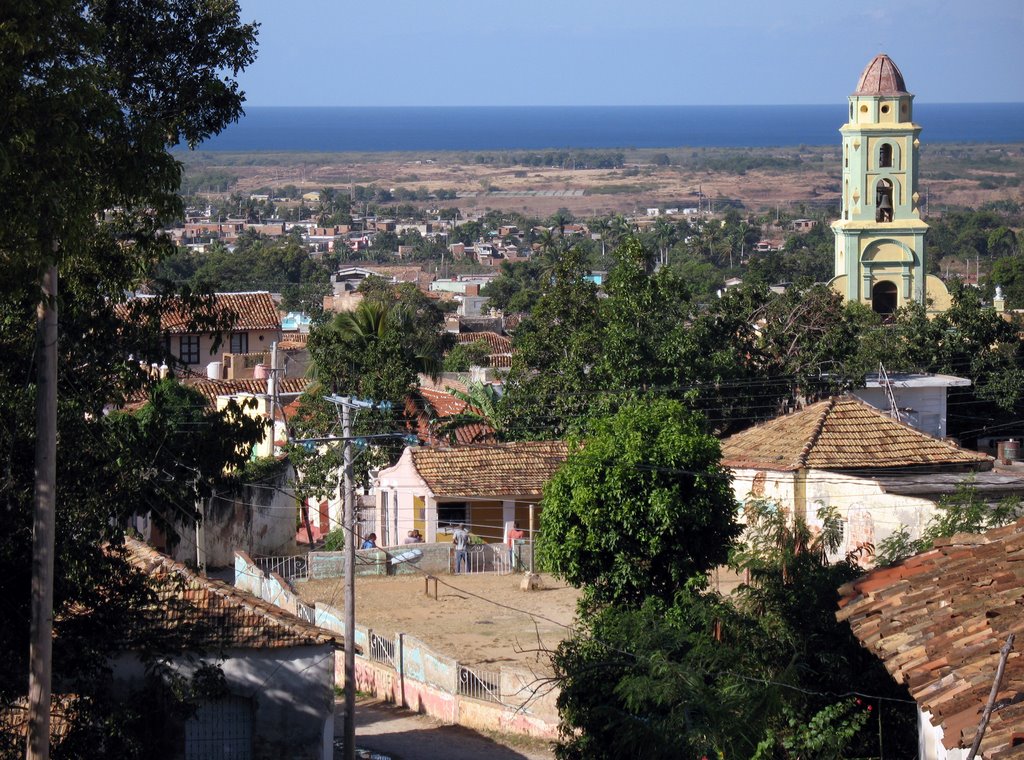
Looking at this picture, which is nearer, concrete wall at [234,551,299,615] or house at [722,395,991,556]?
house at [722,395,991,556]

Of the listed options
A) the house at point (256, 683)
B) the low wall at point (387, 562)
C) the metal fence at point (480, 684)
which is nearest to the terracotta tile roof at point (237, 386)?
the low wall at point (387, 562)

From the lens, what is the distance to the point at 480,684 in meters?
19.4

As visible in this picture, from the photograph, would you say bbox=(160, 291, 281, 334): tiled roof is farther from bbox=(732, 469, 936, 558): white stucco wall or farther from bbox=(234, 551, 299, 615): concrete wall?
bbox=(732, 469, 936, 558): white stucco wall

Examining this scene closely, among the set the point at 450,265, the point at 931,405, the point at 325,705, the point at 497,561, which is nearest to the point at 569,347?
the point at 497,561

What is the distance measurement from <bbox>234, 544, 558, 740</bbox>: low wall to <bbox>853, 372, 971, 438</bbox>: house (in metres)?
14.3

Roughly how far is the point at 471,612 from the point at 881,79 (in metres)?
24.4

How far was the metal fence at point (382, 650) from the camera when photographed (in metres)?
21.0

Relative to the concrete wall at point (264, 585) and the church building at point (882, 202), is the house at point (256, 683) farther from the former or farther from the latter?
the church building at point (882, 202)

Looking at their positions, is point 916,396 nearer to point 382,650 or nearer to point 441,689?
point 382,650

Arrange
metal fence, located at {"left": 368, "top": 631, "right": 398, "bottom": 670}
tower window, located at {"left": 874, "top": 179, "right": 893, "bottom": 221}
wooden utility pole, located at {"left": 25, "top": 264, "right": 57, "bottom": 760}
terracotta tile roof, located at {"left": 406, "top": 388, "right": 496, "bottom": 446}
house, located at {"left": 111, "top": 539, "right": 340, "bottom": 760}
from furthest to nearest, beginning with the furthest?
tower window, located at {"left": 874, "top": 179, "right": 893, "bottom": 221} < terracotta tile roof, located at {"left": 406, "top": 388, "right": 496, "bottom": 446} < metal fence, located at {"left": 368, "top": 631, "right": 398, "bottom": 670} < house, located at {"left": 111, "top": 539, "right": 340, "bottom": 760} < wooden utility pole, located at {"left": 25, "top": 264, "right": 57, "bottom": 760}

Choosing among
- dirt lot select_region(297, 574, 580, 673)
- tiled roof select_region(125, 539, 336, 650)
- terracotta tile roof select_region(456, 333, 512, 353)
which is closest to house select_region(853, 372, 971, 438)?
dirt lot select_region(297, 574, 580, 673)

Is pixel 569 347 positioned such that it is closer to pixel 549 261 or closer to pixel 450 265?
pixel 549 261

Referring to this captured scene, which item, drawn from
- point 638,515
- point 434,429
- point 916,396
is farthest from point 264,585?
point 916,396

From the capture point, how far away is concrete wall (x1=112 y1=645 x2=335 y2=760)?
1469 cm
